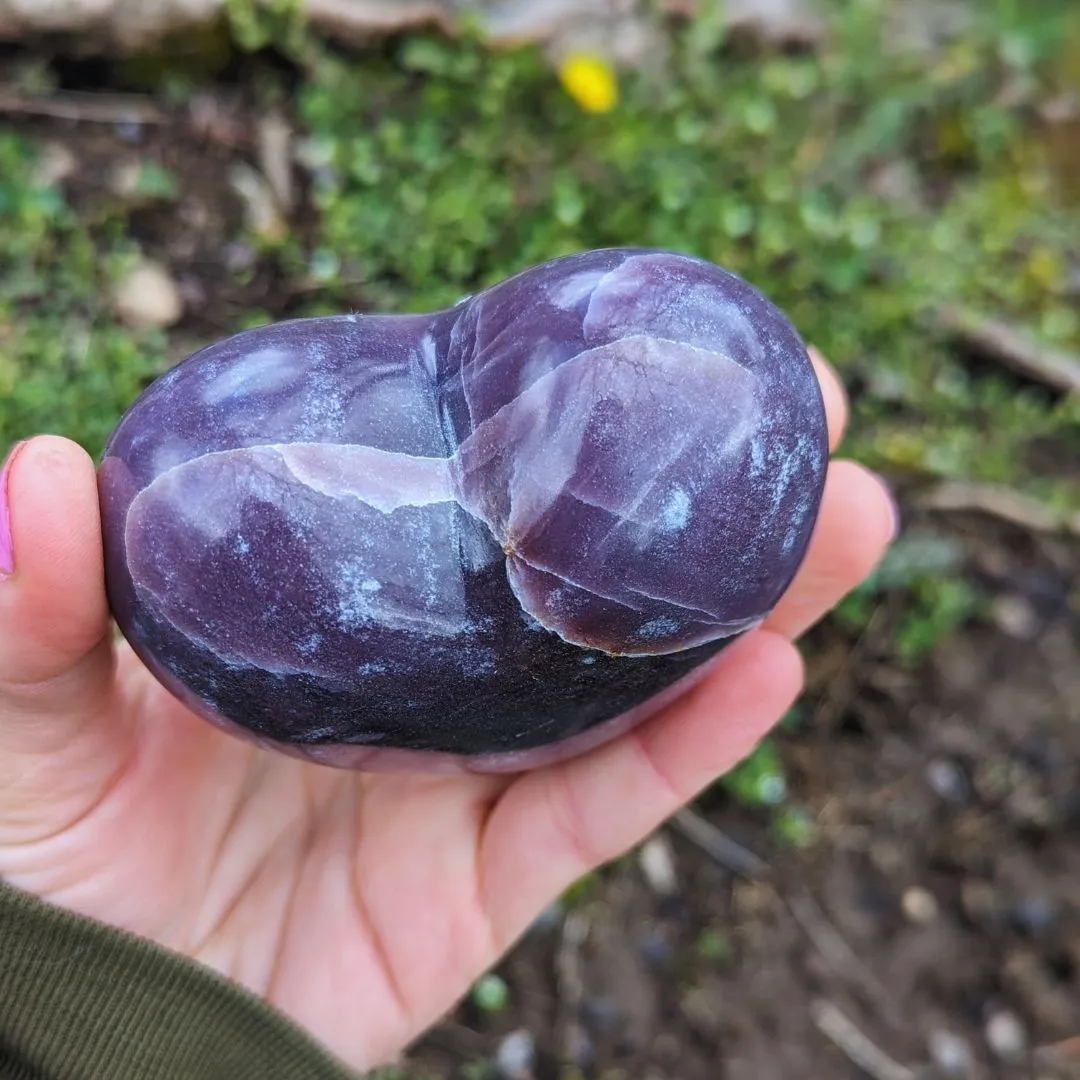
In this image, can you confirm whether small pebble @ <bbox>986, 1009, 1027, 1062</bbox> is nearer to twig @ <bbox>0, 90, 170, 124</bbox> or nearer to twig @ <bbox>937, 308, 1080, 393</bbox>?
twig @ <bbox>937, 308, 1080, 393</bbox>

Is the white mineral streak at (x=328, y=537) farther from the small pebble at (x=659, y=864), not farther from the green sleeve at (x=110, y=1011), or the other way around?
the small pebble at (x=659, y=864)

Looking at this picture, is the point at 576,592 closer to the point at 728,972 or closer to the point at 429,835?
the point at 429,835

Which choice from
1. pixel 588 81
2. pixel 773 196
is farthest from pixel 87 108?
pixel 773 196

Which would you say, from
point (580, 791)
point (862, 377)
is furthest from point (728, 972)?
point (862, 377)

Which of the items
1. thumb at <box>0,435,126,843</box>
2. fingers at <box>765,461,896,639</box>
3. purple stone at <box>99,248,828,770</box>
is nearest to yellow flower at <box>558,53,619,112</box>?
fingers at <box>765,461,896,639</box>

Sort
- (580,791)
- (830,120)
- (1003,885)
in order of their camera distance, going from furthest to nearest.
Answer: (830,120) < (1003,885) < (580,791)

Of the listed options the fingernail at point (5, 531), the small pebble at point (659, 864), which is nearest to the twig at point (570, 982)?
the small pebble at point (659, 864)
